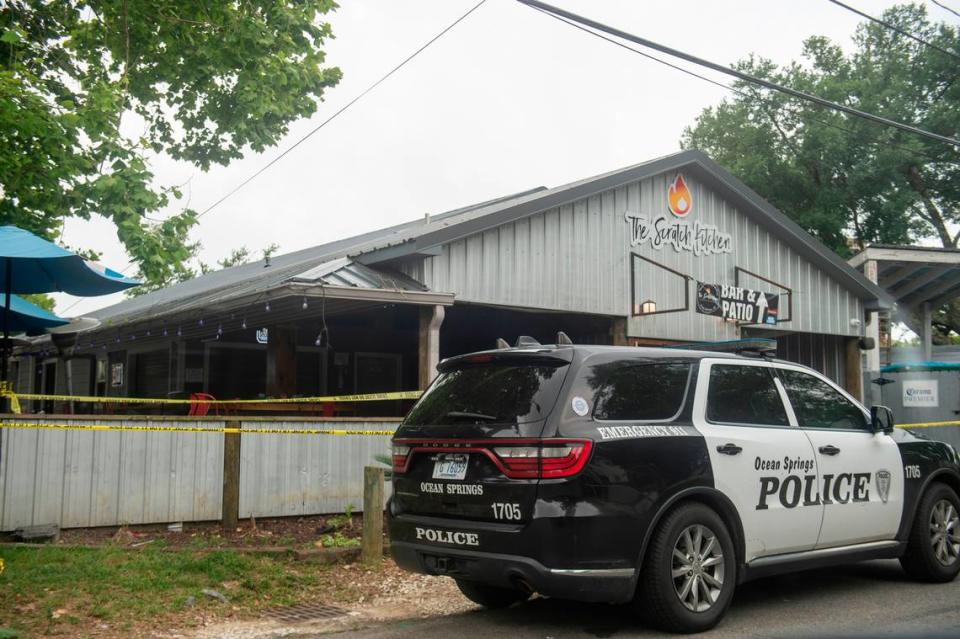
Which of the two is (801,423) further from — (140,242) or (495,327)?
(495,327)

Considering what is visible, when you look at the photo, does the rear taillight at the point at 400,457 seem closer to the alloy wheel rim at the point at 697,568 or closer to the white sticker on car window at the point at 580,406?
the white sticker on car window at the point at 580,406

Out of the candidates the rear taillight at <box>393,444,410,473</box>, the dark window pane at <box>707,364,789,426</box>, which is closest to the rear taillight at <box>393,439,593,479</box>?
the rear taillight at <box>393,444,410,473</box>

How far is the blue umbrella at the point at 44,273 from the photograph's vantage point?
8.81 metres

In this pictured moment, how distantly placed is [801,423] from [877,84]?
3554 cm

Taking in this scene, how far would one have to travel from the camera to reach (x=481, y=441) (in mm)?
5383

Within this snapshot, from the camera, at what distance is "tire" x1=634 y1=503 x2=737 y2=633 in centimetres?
530

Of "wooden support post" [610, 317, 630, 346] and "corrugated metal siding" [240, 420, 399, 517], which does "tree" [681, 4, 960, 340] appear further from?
"corrugated metal siding" [240, 420, 399, 517]

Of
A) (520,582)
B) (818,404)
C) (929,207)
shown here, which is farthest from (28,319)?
(929,207)

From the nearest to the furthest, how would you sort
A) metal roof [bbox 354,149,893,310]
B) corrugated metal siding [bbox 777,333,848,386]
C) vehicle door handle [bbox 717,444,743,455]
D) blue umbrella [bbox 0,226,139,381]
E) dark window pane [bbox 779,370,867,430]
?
vehicle door handle [bbox 717,444,743,455] < dark window pane [bbox 779,370,867,430] < blue umbrella [bbox 0,226,139,381] < metal roof [bbox 354,149,893,310] < corrugated metal siding [bbox 777,333,848,386]

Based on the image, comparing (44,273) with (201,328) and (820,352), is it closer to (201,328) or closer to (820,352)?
(201,328)

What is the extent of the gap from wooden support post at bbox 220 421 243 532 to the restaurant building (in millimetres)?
1945

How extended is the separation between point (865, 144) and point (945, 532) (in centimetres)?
3183

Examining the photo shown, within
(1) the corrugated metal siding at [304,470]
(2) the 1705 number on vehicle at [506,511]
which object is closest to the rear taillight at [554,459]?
(2) the 1705 number on vehicle at [506,511]

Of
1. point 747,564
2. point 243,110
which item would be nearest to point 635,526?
point 747,564
